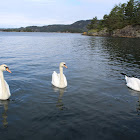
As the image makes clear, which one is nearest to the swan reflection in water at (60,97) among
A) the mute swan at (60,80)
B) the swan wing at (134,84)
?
the mute swan at (60,80)

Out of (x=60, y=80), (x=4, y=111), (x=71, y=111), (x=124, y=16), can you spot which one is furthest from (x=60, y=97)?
(x=124, y=16)

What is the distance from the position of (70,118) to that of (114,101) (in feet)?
11.8

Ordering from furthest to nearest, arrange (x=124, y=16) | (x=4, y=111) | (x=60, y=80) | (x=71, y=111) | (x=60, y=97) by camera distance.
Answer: (x=124, y=16)
(x=60, y=80)
(x=60, y=97)
(x=71, y=111)
(x=4, y=111)

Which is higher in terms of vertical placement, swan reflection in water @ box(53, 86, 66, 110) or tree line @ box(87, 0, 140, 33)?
tree line @ box(87, 0, 140, 33)

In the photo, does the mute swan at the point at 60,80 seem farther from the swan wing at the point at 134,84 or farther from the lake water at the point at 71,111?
the swan wing at the point at 134,84

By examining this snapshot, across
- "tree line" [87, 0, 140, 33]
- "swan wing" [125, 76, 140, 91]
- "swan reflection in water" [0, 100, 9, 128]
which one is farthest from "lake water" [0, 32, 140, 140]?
"tree line" [87, 0, 140, 33]

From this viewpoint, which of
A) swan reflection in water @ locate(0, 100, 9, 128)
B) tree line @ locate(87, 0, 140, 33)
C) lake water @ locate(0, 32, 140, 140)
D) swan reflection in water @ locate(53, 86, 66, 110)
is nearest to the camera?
lake water @ locate(0, 32, 140, 140)

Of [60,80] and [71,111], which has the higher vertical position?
[60,80]

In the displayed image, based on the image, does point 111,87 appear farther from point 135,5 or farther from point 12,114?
point 135,5

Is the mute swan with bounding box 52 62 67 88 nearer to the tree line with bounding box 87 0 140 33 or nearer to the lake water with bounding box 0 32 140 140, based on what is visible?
the lake water with bounding box 0 32 140 140

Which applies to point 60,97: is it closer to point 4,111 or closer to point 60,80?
point 60,80

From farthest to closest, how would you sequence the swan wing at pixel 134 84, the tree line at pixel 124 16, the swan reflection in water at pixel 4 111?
1. the tree line at pixel 124 16
2. the swan wing at pixel 134 84
3. the swan reflection in water at pixel 4 111

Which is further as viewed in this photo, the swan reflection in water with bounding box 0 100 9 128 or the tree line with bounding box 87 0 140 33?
the tree line with bounding box 87 0 140 33

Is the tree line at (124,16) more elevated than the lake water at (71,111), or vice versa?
the tree line at (124,16)
